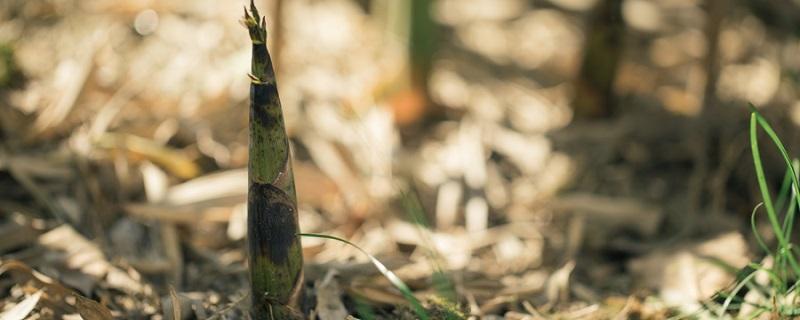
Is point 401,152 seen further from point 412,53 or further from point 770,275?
point 770,275

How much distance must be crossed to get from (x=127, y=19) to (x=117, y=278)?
119 centimetres

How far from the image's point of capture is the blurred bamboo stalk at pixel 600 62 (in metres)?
2.08

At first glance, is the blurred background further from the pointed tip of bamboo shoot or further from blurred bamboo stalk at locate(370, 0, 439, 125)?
the pointed tip of bamboo shoot

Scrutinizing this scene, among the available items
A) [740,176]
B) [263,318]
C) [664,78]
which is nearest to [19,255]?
[263,318]

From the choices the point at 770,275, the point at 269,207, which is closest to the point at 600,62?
the point at 770,275

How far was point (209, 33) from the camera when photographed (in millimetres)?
2500

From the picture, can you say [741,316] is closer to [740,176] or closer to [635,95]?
[740,176]

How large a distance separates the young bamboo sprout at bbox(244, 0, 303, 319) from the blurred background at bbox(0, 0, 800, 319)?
0.37 feet

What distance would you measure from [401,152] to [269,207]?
1014 mm

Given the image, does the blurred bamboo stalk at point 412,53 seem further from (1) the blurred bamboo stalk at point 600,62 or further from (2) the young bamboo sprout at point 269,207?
(2) the young bamboo sprout at point 269,207

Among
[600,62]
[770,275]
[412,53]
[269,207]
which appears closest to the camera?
[269,207]

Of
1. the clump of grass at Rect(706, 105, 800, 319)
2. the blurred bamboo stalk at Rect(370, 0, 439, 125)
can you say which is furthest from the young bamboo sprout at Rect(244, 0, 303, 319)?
the blurred bamboo stalk at Rect(370, 0, 439, 125)

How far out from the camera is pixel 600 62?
2.13 m

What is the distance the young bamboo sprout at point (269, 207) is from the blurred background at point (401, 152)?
4.5 inches
